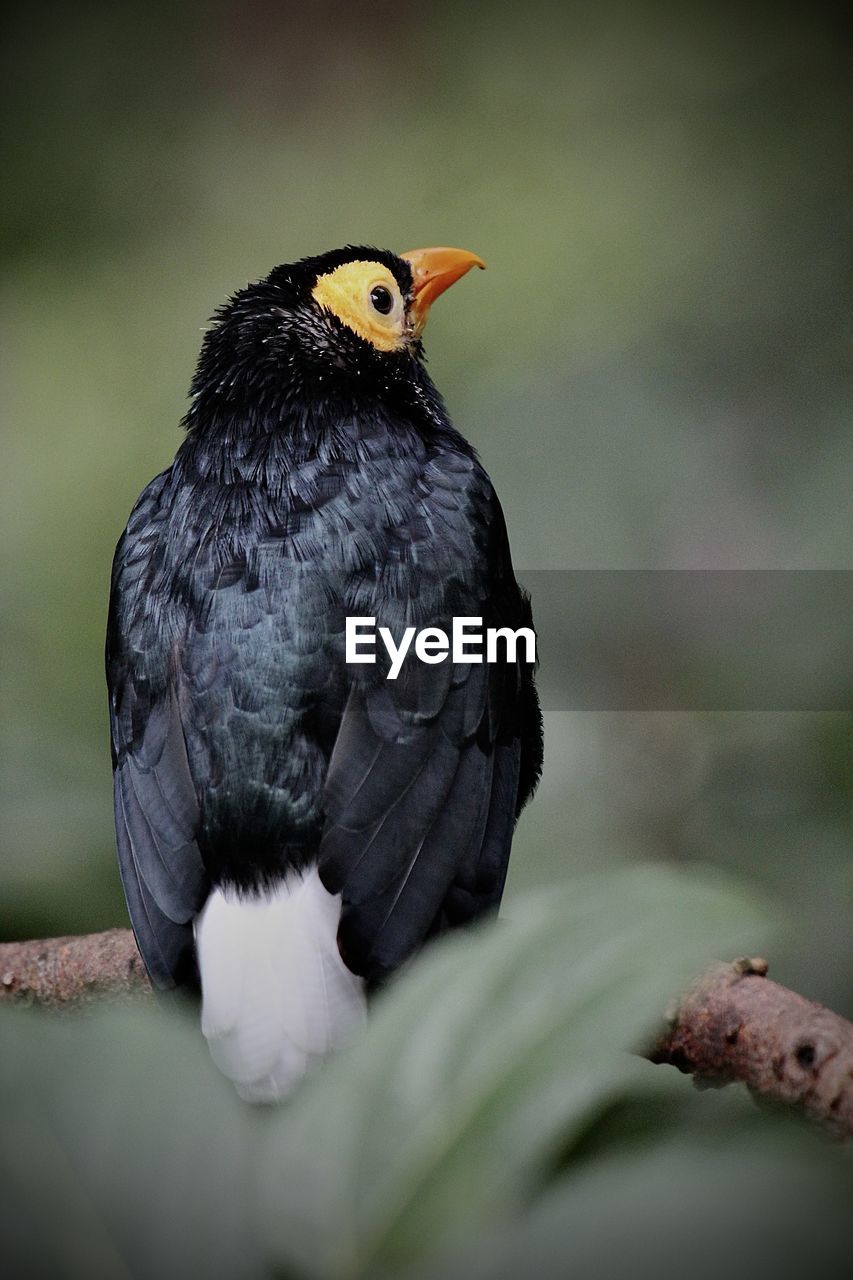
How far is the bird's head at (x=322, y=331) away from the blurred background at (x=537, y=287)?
1.24 ft

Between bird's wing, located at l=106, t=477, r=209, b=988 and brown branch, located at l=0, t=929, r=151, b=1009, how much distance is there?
0.19 meters

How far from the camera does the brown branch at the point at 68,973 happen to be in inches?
53.4

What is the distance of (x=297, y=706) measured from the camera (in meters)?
1.19

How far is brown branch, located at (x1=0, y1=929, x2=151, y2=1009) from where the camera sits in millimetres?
1356

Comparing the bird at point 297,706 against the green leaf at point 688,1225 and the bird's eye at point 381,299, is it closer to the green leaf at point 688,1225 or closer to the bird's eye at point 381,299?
the bird's eye at point 381,299

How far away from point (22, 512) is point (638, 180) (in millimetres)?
1125

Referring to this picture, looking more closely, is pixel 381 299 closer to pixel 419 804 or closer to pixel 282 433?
pixel 282 433

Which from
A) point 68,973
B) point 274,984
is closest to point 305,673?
point 274,984

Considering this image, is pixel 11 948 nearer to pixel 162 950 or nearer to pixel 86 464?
pixel 162 950

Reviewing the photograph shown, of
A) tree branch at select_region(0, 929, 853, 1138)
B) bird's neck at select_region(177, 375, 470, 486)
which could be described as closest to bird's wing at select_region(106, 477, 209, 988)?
bird's neck at select_region(177, 375, 470, 486)

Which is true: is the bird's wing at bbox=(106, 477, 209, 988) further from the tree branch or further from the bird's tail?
the tree branch

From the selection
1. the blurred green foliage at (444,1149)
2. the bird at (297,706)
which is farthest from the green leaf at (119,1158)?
the bird at (297,706)

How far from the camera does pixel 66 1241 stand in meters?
0.40

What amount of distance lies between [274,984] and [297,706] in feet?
0.87
